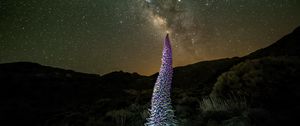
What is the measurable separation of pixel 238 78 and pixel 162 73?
26.6ft

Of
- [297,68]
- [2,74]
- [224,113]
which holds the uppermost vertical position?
[2,74]

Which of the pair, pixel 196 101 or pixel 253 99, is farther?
pixel 196 101

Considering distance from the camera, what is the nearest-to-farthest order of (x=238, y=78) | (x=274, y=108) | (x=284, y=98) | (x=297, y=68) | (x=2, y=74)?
(x=274, y=108) < (x=284, y=98) < (x=297, y=68) < (x=238, y=78) < (x=2, y=74)

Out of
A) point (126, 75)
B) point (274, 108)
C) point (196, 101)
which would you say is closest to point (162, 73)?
point (274, 108)

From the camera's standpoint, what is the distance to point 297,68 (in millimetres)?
9461

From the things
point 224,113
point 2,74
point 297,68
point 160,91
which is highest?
point 2,74

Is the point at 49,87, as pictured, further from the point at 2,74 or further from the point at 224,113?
the point at 224,113

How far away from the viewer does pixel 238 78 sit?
10.4 m

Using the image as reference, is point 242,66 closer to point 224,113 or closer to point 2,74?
point 224,113

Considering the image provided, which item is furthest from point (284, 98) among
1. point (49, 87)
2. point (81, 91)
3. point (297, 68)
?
point (49, 87)

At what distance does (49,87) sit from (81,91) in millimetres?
4598

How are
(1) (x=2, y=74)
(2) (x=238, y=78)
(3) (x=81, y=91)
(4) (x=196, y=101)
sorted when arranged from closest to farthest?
1. (2) (x=238, y=78)
2. (4) (x=196, y=101)
3. (3) (x=81, y=91)
4. (1) (x=2, y=74)

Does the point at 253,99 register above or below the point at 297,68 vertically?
below

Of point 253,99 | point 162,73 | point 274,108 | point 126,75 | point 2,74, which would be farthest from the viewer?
point 126,75
